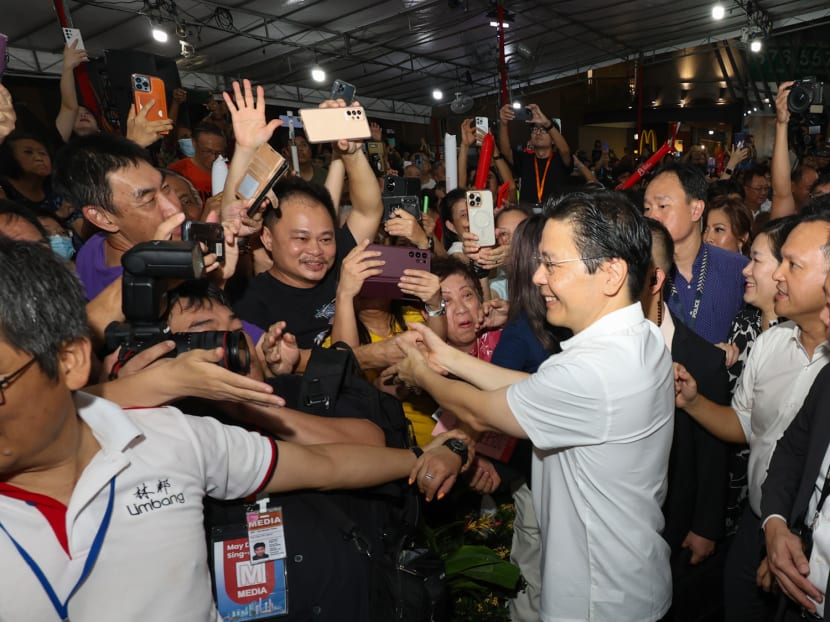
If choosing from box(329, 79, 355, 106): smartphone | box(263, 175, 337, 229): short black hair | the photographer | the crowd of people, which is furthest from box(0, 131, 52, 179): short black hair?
the photographer

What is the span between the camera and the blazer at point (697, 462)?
1.94m

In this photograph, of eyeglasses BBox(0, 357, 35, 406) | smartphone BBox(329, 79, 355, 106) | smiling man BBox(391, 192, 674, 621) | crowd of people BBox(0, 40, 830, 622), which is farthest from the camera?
smartphone BBox(329, 79, 355, 106)

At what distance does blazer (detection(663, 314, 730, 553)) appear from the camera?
1940 millimetres

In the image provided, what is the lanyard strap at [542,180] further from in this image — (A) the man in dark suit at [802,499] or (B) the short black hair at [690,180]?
(A) the man in dark suit at [802,499]

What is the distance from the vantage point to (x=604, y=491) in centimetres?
140

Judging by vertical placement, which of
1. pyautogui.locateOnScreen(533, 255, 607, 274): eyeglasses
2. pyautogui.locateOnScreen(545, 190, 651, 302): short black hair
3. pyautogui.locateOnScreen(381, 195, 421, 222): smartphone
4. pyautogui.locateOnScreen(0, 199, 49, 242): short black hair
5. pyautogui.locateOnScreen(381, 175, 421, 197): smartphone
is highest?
pyautogui.locateOnScreen(381, 175, 421, 197): smartphone

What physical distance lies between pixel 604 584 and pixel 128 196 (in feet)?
6.40

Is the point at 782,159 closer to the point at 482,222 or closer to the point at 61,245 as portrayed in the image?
the point at 482,222

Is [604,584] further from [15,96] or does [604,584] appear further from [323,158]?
[15,96]

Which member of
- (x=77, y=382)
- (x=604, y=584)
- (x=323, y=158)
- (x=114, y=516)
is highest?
(x=323, y=158)

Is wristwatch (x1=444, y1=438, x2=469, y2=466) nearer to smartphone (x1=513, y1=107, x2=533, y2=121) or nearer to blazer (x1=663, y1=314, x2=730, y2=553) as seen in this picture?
blazer (x1=663, y1=314, x2=730, y2=553)

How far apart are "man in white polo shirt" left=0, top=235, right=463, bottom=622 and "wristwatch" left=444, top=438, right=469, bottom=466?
778mm

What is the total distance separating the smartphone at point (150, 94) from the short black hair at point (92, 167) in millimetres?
661

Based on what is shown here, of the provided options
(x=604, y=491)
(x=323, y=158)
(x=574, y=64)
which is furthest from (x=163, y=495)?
(x=574, y=64)
